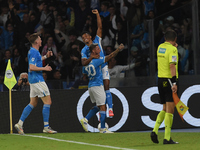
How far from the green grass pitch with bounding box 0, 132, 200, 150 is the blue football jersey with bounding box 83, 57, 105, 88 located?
121 centimetres

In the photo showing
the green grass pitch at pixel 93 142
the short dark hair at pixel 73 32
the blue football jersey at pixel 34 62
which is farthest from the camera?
the short dark hair at pixel 73 32

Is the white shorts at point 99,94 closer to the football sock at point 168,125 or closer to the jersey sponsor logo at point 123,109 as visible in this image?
the jersey sponsor logo at point 123,109

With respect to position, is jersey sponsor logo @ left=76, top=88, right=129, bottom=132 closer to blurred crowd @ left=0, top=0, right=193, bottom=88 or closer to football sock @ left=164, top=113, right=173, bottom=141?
blurred crowd @ left=0, top=0, right=193, bottom=88

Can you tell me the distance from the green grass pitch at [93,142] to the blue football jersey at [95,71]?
3.97ft

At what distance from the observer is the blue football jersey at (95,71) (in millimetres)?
10320

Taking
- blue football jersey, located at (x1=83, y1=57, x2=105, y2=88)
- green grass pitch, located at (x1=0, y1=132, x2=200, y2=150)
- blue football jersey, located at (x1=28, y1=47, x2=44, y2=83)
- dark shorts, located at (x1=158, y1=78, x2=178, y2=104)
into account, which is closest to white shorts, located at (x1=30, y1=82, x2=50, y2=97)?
blue football jersey, located at (x1=28, y1=47, x2=44, y2=83)

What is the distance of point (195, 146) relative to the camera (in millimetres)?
7812

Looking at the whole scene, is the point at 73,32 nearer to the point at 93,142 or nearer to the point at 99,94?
the point at 99,94

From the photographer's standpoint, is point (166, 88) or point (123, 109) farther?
point (123, 109)

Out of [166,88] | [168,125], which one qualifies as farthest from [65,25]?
[168,125]

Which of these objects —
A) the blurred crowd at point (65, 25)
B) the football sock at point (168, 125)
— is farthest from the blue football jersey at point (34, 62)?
the blurred crowd at point (65, 25)

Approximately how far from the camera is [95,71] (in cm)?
1034

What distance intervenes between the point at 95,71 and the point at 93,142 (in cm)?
209

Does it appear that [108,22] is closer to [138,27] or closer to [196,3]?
[138,27]
